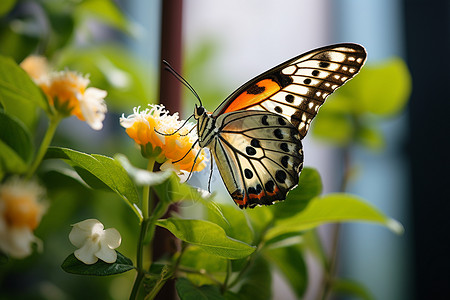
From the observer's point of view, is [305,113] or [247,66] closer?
[305,113]

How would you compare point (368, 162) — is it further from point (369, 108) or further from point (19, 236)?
point (19, 236)

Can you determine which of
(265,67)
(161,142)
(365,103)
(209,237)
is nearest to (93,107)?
(161,142)

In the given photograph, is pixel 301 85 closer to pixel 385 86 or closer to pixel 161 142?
pixel 161 142

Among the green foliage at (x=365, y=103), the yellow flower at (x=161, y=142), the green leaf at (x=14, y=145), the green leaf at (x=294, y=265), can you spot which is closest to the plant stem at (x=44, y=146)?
the green leaf at (x=14, y=145)

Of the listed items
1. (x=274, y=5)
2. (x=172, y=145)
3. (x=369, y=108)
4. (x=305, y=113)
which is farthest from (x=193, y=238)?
(x=274, y=5)

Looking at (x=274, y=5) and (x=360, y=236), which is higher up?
(x=274, y=5)

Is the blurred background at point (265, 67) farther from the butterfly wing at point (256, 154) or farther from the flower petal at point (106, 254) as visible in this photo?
the flower petal at point (106, 254)

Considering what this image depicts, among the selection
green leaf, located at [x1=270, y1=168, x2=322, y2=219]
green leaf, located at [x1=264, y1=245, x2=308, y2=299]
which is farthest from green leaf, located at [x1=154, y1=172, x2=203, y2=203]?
green leaf, located at [x1=264, y1=245, x2=308, y2=299]
